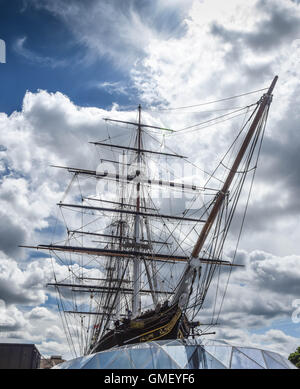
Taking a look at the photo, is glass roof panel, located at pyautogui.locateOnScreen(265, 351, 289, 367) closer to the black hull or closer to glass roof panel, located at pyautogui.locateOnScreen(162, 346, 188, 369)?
glass roof panel, located at pyautogui.locateOnScreen(162, 346, 188, 369)

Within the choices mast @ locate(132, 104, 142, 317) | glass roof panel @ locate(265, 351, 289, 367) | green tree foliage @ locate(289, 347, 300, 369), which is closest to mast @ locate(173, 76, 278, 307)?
glass roof panel @ locate(265, 351, 289, 367)

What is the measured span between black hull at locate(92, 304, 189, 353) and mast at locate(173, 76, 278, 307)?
1295 millimetres

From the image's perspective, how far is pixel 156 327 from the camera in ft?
76.2

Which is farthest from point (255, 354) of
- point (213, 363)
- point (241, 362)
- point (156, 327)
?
point (156, 327)

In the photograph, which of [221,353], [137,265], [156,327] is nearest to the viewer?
[221,353]

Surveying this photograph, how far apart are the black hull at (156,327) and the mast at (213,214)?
1.29 m

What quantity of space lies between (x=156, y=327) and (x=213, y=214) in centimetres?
965

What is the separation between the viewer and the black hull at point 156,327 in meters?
22.6

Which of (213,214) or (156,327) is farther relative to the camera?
(156,327)

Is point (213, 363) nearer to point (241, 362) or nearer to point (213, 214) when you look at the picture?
point (241, 362)

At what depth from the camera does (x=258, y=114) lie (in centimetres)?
1764

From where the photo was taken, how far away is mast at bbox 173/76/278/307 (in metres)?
17.6

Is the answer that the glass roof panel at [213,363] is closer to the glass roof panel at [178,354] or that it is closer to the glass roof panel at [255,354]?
the glass roof panel at [178,354]

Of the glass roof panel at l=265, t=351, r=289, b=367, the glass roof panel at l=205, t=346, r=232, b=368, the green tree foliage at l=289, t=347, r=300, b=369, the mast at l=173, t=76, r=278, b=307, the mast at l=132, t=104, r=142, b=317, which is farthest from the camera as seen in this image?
the green tree foliage at l=289, t=347, r=300, b=369
